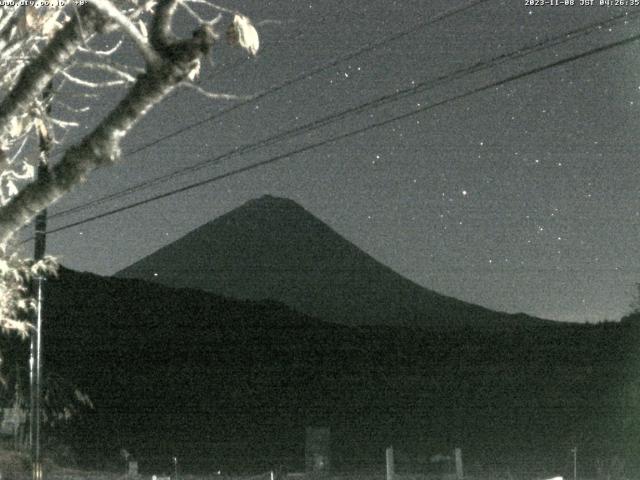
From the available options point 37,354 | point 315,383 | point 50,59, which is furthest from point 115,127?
point 315,383

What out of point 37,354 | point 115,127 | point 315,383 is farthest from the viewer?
point 315,383

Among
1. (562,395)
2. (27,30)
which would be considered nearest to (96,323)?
(562,395)

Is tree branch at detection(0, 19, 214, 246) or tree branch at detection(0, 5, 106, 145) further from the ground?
tree branch at detection(0, 5, 106, 145)

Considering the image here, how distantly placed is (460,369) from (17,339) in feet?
69.2

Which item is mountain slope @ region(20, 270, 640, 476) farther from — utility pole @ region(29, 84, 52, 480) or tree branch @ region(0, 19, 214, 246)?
tree branch @ region(0, 19, 214, 246)

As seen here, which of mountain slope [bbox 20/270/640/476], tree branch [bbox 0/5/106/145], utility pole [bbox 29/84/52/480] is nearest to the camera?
tree branch [bbox 0/5/106/145]

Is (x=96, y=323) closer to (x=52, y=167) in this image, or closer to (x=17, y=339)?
(x=17, y=339)

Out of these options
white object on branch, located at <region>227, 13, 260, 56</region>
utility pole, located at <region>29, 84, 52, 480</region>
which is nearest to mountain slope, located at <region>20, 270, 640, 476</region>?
utility pole, located at <region>29, 84, 52, 480</region>

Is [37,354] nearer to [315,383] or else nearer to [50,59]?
[50,59]

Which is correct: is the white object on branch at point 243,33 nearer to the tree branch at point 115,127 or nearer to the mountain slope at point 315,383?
the tree branch at point 115,127

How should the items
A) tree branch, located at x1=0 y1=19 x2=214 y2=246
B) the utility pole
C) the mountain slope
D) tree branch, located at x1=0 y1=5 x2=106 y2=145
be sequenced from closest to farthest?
tree branch, located at x1=0 y1=19 x2=214 y2=246, tree branch, located at x1=0 y1=5 x2=106 y2=145, the utility pole, the mountain slope

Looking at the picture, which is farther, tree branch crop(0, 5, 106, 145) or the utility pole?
the utility pole

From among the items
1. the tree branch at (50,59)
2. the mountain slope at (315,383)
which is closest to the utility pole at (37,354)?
the tree branch at (50,59)

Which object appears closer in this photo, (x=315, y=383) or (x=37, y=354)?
(x=37, y=354)
